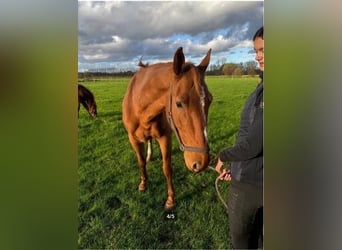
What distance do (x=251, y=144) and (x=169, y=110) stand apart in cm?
36

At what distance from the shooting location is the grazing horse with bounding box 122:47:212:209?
130 cm

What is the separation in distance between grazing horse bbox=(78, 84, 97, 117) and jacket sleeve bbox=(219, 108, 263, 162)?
0.60 m

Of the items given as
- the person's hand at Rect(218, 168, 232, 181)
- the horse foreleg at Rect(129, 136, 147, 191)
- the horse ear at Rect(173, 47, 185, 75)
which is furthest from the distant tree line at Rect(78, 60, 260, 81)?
the person's hand at Rect(218, 168, 232, 181)

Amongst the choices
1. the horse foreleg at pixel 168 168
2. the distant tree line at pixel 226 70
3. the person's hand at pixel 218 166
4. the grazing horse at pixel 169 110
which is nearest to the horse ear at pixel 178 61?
the grazing horse at pixel 169 110

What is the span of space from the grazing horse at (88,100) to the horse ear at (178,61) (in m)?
0.37

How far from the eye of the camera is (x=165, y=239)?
4.51ft

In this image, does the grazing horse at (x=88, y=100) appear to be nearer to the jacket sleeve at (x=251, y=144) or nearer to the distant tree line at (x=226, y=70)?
the distant tree line at (x=226, y=70)

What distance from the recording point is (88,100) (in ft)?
4.37
